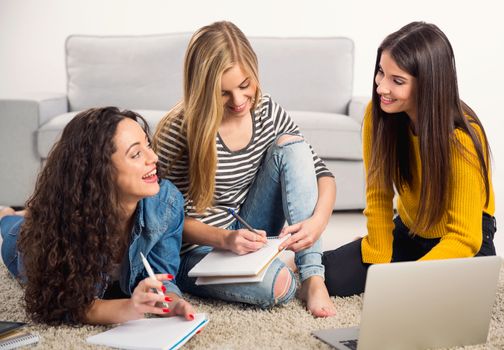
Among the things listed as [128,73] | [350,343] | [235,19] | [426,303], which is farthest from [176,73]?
[426,303]

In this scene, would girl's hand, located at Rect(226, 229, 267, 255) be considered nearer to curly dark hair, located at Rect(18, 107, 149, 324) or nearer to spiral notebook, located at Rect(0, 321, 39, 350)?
curly dark hair, located at Rect(18, 107, 149, 324)

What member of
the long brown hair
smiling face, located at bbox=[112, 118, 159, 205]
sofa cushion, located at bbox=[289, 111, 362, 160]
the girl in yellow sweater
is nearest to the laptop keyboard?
the girl in yellow sweater

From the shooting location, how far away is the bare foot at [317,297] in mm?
2094

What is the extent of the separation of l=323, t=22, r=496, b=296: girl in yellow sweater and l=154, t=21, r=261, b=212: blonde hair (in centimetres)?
37

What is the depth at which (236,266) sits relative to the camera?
6.63 feet

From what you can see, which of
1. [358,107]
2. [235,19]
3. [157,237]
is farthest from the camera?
[235,19]

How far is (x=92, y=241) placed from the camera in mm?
1926

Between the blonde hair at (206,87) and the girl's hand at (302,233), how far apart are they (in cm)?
26

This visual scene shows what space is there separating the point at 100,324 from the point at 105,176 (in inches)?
14.7

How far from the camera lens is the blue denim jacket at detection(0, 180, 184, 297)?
204cm

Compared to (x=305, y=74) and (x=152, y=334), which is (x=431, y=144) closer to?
(x=152, y=334)

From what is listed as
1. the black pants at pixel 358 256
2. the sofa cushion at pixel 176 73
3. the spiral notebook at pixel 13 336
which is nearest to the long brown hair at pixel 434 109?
the black pants at pixel 358 256

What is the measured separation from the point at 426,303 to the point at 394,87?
60 centimetres

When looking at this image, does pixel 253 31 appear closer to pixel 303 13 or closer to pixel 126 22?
pixel 303 13
